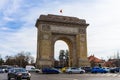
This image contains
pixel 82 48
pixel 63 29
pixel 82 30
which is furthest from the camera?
pixel 82 30

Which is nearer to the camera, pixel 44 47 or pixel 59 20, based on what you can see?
pixel 44 47

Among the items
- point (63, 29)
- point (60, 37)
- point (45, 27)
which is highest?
point (45, 27)

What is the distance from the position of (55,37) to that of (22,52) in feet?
235

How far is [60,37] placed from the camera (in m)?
62.8

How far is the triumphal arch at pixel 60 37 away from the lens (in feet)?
197

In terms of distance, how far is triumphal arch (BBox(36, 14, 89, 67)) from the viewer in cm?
6016

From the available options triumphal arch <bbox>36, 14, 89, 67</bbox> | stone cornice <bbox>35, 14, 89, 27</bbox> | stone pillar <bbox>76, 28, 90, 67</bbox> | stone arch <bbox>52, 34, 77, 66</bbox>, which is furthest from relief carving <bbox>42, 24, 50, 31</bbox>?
stone pillar <bbox>76, 28, 90, 67</bbox>

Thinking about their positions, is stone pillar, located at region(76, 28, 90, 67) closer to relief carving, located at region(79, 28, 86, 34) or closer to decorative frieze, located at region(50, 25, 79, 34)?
relief carving, located at region(79, 28, 86, 34)

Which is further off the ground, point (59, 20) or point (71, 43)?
point (59, 20)

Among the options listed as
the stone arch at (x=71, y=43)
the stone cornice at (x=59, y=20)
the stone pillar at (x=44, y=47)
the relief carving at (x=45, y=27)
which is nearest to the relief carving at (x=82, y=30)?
the stone cornice at (x=59, y=20)

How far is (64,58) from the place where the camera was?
119125 millimetres

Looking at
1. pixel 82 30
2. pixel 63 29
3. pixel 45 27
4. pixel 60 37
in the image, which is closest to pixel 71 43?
pixel 60 37

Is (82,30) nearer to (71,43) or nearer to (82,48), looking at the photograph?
(71,43)

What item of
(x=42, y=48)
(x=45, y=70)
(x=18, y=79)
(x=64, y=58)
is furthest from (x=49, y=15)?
(x=64, y=58)
